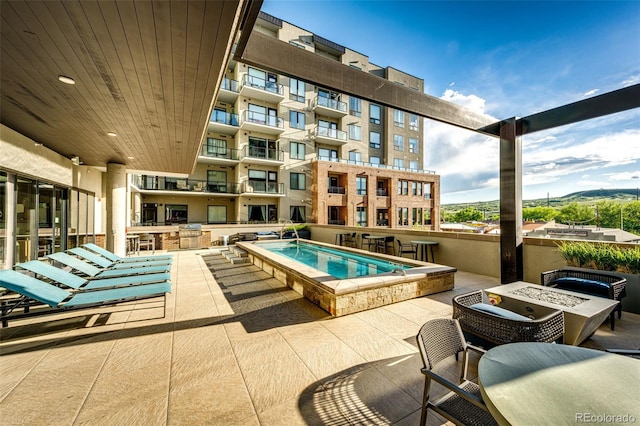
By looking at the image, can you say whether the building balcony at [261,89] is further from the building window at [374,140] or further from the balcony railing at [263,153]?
the building window at [374,140]

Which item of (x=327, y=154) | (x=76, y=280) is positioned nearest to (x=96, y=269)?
(x=76, y=280)

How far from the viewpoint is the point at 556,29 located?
7043mm

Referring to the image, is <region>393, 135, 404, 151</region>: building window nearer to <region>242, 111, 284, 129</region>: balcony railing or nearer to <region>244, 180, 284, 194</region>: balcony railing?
<region>242, 111, 284, 129</region>: balcony railing

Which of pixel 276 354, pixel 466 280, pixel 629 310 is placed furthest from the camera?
pixel 466 280

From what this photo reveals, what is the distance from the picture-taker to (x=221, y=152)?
18.3m

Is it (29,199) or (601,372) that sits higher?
(29,199)

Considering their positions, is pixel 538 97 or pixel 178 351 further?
pixel 538 97

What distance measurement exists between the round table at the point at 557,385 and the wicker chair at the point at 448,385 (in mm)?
233

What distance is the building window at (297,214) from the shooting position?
19672 mm

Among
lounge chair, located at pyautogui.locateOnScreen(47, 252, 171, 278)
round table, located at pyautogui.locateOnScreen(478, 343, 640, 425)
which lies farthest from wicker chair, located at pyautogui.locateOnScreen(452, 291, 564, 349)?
lounge chair, located at pyautogui.locateOnScreen(47, 252, 171, 278)

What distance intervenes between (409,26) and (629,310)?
9.31 metres

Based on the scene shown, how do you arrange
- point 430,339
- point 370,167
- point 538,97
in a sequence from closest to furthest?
1. point 430,339
2. point 538,97
3. point 370,167

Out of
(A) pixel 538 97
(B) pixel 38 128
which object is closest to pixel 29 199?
(B) pixel 38 128

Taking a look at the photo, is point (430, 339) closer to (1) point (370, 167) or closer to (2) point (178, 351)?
(2) point (178, 351)
